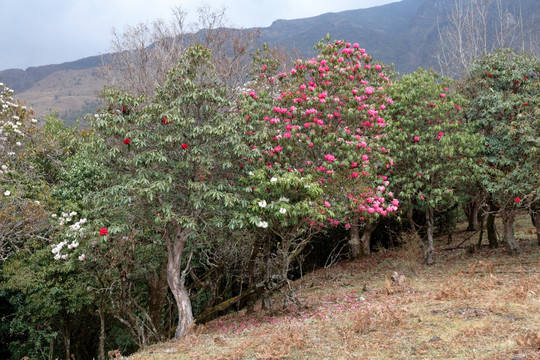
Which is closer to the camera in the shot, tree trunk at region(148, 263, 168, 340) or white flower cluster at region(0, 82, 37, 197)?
tree trunk at region(148, 263, 168, 340)

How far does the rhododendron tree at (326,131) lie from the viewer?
34.8ft

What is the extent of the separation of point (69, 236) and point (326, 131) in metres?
8.19

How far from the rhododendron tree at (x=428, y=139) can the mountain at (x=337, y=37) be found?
90551 millimetres

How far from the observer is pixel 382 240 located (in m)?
26.2

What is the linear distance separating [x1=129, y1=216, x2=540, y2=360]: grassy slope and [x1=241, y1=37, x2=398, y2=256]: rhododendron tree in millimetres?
2696

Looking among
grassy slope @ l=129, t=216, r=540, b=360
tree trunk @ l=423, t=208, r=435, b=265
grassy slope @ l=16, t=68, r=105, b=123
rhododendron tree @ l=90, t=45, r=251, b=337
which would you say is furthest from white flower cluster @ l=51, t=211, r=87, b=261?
grassy slope @ l=16, t=68, r=105, b=123

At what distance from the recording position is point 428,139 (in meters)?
14.9

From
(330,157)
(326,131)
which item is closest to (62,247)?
(330,157)

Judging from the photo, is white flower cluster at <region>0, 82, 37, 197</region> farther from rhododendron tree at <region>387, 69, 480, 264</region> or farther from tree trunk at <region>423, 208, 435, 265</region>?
tree trunk at <region>423, 208, 435, 265</region>

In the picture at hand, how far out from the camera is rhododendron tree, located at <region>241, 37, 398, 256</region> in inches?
418

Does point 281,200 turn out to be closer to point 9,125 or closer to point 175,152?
point 175,152

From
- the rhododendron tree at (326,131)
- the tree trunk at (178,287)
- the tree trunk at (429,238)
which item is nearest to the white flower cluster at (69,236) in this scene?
the tree trunk at (178,287)

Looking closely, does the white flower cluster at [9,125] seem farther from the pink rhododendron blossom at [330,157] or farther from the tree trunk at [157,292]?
the pink rhododendron blossom at [330,157]

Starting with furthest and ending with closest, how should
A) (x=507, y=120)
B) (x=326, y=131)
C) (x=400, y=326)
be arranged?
(x=507, y=120) < (x=326, y=131) < (x=400, y=326)
